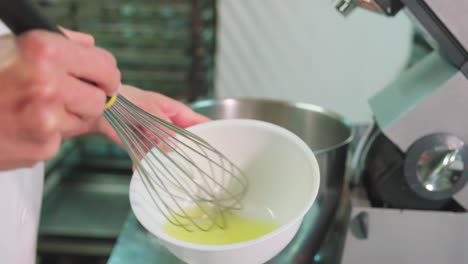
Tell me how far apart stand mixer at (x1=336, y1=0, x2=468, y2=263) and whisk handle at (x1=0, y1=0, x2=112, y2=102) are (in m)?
0.29

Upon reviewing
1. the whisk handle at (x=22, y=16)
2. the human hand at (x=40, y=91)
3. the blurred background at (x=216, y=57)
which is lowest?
the blurred background at (x=216, y=57)

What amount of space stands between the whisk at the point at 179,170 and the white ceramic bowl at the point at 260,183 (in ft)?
0.04

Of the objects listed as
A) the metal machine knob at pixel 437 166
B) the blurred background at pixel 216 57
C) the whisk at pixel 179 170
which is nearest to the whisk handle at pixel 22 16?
the whisk at pixel 179 170

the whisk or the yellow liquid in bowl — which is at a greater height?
the whisk

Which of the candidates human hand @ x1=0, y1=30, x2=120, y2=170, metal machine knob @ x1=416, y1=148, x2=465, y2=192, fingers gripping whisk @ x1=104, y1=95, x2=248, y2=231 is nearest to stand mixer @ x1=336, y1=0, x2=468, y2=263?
metal machine knob @ x1=416, y1=148, x2=465, y2=192

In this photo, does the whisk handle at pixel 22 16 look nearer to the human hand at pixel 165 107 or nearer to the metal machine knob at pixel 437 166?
the human hand at pixel 165 107

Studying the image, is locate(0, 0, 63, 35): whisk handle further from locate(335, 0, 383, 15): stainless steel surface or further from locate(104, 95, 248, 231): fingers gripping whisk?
locate(335, 0, 383, 15): stainless steel surface

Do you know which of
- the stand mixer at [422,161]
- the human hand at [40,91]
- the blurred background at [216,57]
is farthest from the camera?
the blurred background at [216,57]

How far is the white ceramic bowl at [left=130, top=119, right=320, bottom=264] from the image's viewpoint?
1.16ft

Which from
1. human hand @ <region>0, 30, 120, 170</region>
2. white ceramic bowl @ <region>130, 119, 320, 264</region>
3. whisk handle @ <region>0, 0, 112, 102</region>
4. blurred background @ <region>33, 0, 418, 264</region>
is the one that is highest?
whisk handle @ <region>0, 0, 112, 102</region>

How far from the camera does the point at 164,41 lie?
1026 mm

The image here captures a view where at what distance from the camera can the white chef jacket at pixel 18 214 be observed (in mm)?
430

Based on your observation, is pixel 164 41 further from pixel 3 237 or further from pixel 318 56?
pixel 3 237

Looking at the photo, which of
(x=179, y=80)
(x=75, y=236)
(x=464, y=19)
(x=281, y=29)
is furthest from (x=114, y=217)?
(x=464, y=19)
